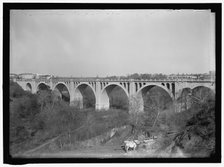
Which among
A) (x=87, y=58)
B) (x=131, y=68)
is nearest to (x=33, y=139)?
(x=87, y=58)

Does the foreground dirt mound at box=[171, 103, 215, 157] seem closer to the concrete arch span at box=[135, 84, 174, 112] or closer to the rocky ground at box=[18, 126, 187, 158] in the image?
the rocky ground at box=[18, 126, 187, 158]

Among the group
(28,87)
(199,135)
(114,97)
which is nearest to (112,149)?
(114,97)

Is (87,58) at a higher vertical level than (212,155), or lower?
higher

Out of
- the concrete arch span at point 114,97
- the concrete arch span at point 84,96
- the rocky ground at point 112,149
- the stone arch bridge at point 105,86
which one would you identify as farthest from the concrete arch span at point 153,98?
the concrete arch span at point 84,96

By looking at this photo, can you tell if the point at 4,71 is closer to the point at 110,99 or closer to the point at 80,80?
the point at 80,80

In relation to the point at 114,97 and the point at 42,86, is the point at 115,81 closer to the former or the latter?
the point at 114,97

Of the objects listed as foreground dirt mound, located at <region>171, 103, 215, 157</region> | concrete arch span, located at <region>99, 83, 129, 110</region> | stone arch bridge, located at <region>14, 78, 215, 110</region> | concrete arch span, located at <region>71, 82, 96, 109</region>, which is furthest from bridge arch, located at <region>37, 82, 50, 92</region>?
foreground dirt mound, located at <region>171, 103, 215, 157</region>

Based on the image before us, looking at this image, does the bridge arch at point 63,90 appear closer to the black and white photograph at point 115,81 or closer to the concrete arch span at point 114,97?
the black and white photograph at point 115,81
